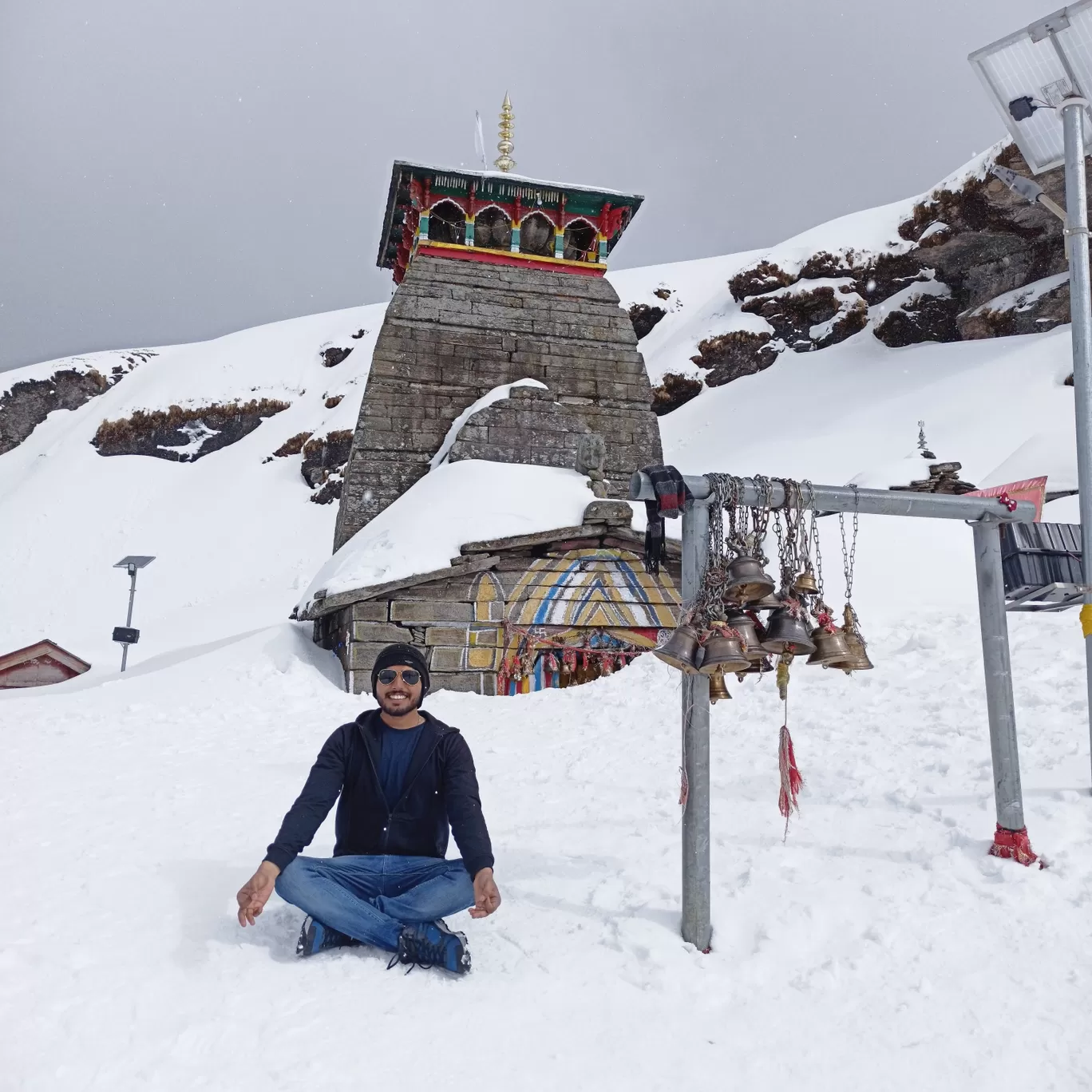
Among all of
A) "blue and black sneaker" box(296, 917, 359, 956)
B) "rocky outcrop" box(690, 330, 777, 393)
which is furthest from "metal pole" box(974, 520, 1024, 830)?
"rocky outcrop" box(690, 330, 777, 393)

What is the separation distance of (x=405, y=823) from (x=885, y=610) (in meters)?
9.07

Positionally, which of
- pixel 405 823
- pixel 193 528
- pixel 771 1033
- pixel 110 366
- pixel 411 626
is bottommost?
pixel 771 1033

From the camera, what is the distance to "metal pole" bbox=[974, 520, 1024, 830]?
14.7 ft

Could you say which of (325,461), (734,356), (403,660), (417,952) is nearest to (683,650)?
(403,660)

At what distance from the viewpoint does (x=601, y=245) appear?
1870cm

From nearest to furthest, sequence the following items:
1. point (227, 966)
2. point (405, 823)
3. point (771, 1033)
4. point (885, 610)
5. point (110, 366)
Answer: point (771, 1033)
point (227, 966)
point (405, 823)
point (885, 610)
point (110, 366)

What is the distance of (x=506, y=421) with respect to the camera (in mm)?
15320

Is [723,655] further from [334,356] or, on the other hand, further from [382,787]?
[334,356]

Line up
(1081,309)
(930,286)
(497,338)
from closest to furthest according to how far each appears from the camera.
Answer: (1081,309) < (497,338) < (930,286)

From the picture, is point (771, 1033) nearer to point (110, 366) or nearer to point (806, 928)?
point (806, 928)

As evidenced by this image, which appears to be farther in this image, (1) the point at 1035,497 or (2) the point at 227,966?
(1) the point at 1035,497

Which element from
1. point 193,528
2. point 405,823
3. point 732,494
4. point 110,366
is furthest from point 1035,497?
point 110,366

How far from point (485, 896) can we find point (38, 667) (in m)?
18.7

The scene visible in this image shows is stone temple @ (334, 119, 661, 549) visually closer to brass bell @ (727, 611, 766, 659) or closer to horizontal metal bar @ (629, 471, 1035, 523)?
horizontal metal bar @ (629, 471, 1035, 523)
